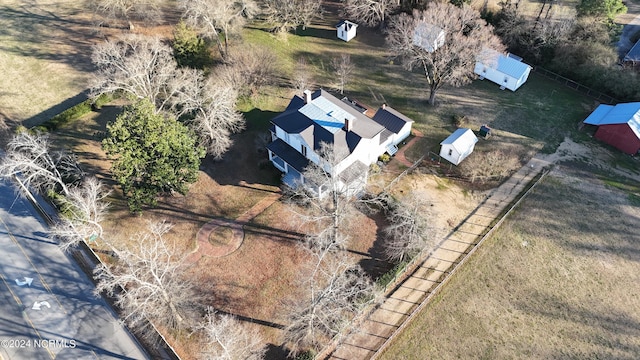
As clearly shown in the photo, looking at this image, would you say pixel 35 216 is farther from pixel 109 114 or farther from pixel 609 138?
pixel 609 138

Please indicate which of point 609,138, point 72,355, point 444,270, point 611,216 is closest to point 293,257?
point 444,270

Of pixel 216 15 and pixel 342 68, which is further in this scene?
pixel 342 68

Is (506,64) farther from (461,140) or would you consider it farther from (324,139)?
(324,139)

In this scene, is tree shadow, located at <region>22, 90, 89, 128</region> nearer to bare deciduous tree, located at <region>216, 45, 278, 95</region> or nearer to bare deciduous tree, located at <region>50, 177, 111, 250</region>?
bare deciduous tree, located at <region>50, 177, 111, 250</region>

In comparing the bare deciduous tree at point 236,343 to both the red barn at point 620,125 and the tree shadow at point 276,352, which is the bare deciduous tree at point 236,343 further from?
the red barn at point 620,125

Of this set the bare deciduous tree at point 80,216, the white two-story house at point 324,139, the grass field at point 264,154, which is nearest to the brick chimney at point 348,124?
the white two-story house at point 324,139

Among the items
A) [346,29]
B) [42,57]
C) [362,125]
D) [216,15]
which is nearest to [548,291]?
[362,125]
